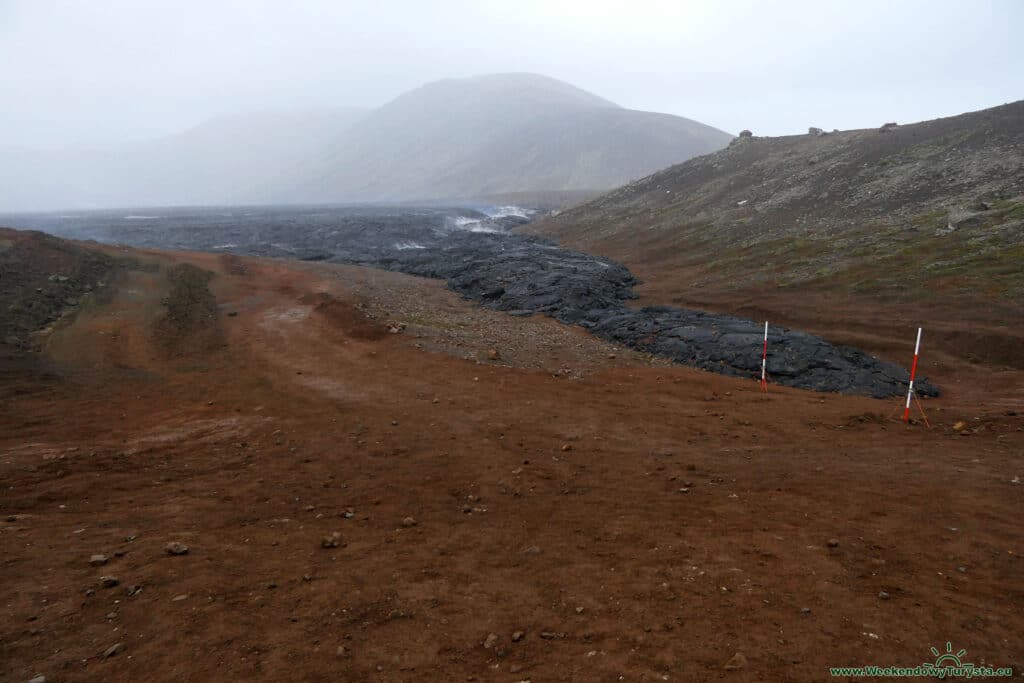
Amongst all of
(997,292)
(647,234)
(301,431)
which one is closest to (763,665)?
(301,431)

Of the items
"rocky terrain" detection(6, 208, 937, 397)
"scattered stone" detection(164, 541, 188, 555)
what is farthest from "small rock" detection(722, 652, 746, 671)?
"rocky terrain" detection(6, 208, 937, 397)

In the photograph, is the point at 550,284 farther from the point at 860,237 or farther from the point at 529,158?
the point at 529,158

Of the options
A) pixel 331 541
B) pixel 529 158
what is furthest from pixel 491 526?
pixel 529 158

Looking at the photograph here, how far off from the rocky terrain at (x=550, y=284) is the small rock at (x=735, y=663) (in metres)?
11.2

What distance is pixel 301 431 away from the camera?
10320 millimetres

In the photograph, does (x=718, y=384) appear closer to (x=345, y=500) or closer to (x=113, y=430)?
(x=345, y=500)

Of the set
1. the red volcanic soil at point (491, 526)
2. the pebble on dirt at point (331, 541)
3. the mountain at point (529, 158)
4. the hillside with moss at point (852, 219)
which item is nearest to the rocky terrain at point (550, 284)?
the red volcanic soil at point (491, 526)

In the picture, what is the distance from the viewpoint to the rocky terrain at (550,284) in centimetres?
1459

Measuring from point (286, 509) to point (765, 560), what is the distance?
19.0 ft

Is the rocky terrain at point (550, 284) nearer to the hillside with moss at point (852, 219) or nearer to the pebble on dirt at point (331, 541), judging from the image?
the hillside with moss at point (852, 219)

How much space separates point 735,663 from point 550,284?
21453mm

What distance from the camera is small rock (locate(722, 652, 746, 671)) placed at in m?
3.96

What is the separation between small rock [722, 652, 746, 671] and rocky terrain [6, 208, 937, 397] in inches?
440

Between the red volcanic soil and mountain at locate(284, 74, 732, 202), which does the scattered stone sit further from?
mountain at locate(284, 74, 732, 202)
